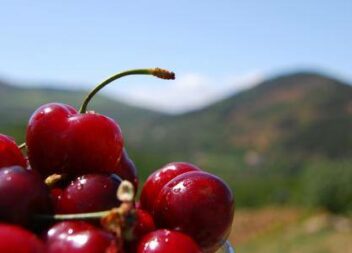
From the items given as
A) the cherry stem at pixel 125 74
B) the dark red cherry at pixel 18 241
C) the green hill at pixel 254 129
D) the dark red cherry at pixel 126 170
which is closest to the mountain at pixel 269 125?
the green hill at pixel 254 129

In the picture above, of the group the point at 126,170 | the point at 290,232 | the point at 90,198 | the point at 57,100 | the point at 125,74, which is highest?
the point at 125,74

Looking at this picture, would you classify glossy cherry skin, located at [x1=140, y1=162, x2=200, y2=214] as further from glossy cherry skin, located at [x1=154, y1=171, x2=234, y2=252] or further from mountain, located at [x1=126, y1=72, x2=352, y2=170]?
mountain, located at [x1=126, y1=72, x2=352, y2=170]

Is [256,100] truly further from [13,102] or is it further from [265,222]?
[265,222]

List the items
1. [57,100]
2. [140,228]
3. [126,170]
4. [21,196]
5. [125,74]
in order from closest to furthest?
[21,196], [140,228], [125,74], [126,170], [57,100]

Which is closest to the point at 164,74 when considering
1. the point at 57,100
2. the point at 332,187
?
the point at 332,187

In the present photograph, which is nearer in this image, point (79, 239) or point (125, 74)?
point (79, 239)

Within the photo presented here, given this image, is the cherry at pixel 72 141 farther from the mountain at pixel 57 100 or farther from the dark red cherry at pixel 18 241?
the mountain at pixel 57 100

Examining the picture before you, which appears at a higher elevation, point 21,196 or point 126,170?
point 21,196

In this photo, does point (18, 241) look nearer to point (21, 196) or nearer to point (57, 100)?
point (21, 196)
